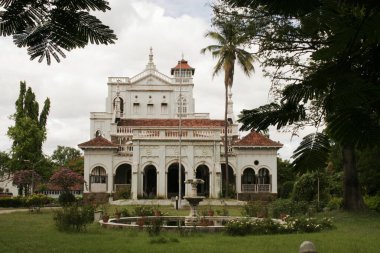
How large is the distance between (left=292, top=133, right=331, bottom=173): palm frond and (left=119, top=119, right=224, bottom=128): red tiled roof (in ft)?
149

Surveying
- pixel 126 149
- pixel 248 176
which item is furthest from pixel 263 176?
pixel 126 149

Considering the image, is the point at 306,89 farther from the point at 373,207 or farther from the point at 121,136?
the point at 121,136

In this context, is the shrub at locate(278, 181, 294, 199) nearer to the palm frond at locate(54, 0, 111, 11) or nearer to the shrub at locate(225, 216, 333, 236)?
the shrub at locate(225, 216, 333, 236)

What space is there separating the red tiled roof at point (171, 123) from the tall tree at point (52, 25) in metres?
44.8

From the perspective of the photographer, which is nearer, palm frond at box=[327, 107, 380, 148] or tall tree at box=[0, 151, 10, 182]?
palm frond at box=[327, 107, 380, 148]

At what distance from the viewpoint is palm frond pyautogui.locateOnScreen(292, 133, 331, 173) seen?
154cm

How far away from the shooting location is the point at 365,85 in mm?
1405

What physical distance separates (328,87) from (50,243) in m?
12.2

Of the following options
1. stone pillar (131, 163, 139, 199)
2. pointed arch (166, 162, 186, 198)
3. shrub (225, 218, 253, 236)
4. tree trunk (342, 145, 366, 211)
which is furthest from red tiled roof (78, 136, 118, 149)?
shrub (225, 218, 253, 236)

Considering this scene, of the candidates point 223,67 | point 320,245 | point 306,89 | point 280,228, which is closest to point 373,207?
point 280,228

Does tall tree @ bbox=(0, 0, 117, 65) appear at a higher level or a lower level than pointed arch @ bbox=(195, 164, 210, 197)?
higher

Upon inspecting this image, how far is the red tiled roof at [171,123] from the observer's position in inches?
1886

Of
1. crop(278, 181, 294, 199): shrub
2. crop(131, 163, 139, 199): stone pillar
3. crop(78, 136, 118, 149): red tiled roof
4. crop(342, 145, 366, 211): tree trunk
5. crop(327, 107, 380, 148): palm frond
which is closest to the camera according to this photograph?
crop(327, 107, 380, 148): palm frond

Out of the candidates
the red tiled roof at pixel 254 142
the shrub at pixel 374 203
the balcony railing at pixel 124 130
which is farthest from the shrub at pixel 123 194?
the shrub at pixel 374 203
